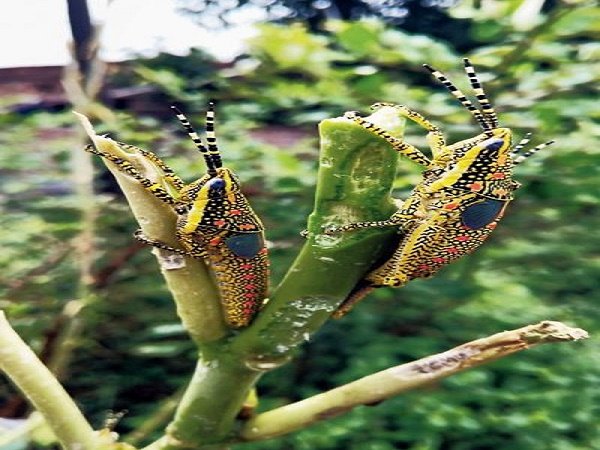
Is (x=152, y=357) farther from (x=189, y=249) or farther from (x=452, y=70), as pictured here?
(x=189, y=249)

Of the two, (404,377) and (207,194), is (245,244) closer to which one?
(207,194)

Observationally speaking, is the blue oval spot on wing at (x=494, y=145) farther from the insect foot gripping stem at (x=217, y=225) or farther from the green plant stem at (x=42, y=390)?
the green plant stem at (x=42, y=390)

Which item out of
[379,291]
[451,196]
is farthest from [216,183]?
[379,291]

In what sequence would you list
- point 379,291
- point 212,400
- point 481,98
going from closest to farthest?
point 481,98
point 212,400
point 379,291

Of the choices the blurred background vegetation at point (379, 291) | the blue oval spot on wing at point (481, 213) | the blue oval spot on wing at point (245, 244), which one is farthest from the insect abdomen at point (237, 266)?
the blurred background vegetation at point (379, 291)

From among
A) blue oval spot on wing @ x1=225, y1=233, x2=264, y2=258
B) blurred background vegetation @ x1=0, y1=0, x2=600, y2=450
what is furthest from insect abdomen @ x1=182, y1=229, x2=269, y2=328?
blurred background vegetation @ x1=0, y1=0, x2=600, y2=450

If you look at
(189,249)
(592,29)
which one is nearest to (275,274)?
(592,29)
